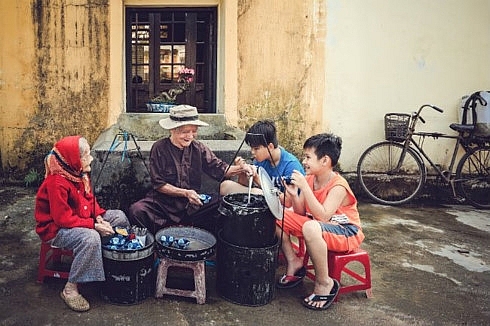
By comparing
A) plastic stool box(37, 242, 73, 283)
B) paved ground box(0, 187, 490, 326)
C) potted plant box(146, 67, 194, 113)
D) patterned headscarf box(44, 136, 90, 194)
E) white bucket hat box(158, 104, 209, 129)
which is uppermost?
potted plant box(146, 67, 194, 113)

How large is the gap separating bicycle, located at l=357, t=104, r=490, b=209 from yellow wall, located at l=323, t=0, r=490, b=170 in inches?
10.0

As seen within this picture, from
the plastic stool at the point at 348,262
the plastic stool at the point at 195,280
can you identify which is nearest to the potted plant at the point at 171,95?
the plastic stool at the point at 195,280

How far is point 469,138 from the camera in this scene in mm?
7371

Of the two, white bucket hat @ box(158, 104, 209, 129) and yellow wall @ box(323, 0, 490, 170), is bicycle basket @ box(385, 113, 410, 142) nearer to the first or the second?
yellow wall @ box(323, 0, 490, 170)

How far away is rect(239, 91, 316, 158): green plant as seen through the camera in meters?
7.21

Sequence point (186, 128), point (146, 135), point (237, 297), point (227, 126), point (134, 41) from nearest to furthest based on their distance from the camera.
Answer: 1. point (237, 297)
2. point (186, 128)
3. point (146, 135)
4. point (227, 126)
5. point (134, 41)

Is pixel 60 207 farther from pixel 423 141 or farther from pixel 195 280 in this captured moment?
pixel 423 141

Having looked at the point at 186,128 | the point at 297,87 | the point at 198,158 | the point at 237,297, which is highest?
the point at 297,87

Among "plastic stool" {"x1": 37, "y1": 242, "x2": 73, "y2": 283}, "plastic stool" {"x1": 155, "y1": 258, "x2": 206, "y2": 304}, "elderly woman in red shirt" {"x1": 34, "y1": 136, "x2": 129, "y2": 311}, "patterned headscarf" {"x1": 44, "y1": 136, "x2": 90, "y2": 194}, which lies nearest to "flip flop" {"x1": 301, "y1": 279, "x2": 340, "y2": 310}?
"plastic stool" {"x1": 155, "y1": 258, "x2": 206, "y2": 304}

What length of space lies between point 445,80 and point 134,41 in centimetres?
487

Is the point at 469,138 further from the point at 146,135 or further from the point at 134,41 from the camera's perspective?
the point at 134,41

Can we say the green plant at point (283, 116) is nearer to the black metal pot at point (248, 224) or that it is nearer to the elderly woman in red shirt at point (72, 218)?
the black metal pot at point (248, 224)

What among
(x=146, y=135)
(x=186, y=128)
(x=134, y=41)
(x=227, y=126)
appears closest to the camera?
(x=186, y=128)

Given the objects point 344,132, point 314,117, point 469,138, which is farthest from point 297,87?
point 469,138
